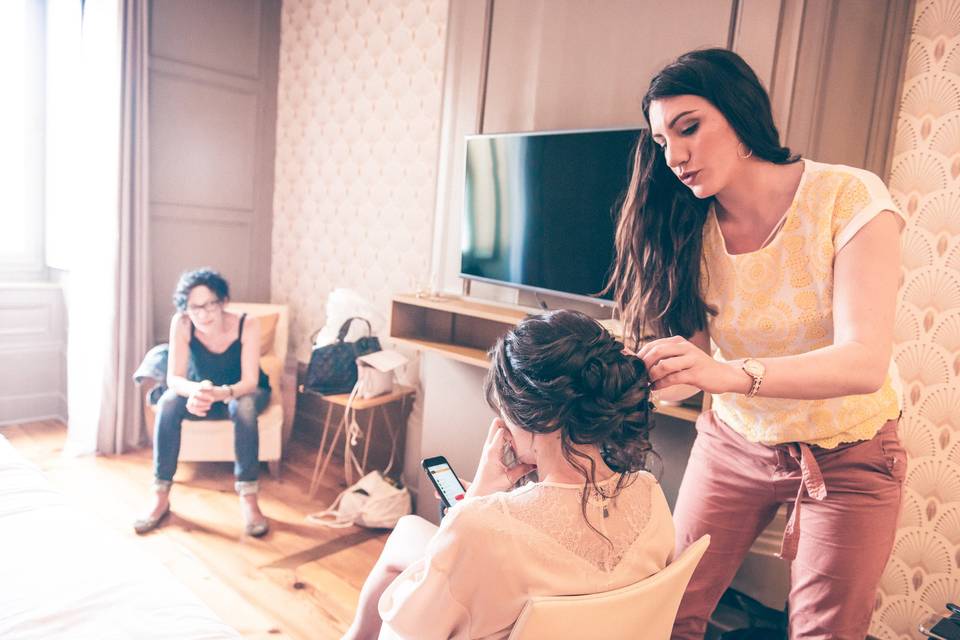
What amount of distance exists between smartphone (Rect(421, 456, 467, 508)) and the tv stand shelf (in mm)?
706

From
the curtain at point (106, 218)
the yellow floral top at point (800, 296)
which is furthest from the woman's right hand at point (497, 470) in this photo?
the curtain at point (106, 218)

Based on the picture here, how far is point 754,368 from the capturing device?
0.96m

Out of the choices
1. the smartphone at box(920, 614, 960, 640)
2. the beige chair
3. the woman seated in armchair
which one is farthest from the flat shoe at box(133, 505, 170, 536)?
the smartphone at box(920, 614, 960, 640)

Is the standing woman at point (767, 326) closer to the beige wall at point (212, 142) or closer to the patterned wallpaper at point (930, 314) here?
the patterned wallpaper at point (930, 314)

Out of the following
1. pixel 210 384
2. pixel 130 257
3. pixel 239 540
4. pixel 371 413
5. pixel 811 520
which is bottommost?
pixel 239 540

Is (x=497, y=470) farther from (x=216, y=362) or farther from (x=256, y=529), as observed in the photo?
(x=216, y=362)

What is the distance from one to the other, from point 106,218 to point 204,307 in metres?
0.97

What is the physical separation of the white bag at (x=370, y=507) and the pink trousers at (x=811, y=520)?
5.27ft

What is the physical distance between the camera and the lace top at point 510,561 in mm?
852

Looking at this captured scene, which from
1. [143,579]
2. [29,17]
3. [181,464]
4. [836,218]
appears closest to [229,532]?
[181,464]

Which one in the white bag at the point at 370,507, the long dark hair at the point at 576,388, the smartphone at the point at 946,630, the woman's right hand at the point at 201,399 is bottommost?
the white bag at the point at 370,507

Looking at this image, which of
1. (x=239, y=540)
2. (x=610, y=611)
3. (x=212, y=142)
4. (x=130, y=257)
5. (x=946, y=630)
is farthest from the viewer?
(x=212, y=142)

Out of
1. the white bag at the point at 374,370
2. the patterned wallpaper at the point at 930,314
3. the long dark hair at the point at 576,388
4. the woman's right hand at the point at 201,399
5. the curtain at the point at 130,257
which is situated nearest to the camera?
the long dark hair at the point at 576,388

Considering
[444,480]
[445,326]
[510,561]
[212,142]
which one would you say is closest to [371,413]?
[445,326]
